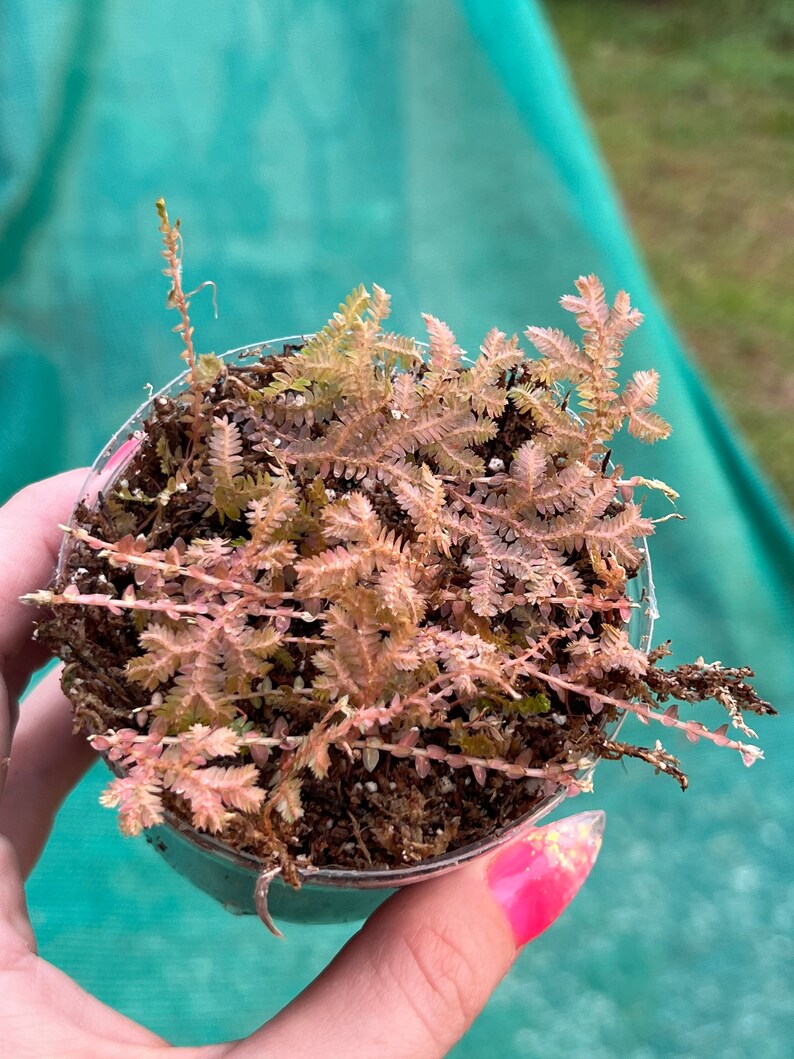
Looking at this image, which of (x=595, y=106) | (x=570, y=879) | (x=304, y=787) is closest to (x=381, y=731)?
(x=304, y=787)

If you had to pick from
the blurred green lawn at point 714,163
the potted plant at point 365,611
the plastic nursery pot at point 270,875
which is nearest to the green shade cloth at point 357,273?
the plastic nursery pot at point 270,875

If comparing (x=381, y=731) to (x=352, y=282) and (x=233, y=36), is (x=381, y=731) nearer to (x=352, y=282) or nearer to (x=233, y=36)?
(x=352, y=282)

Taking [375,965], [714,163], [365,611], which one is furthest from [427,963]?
[714,163]

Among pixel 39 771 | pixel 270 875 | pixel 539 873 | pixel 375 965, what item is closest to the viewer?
pixel 270 875

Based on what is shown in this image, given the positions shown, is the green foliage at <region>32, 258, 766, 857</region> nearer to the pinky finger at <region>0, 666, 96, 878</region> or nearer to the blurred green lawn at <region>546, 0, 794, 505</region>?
the pinky finger at <region>0, 666, 96, 878</region>

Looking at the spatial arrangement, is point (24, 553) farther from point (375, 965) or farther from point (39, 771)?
point (375, 965)

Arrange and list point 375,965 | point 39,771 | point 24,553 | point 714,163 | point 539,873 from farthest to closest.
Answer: point 714,163 → point 39,771 → point 24,553 → point 539,873 → point 375,965

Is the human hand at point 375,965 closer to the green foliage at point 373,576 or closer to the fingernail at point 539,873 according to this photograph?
the fingernail at point 539,873
